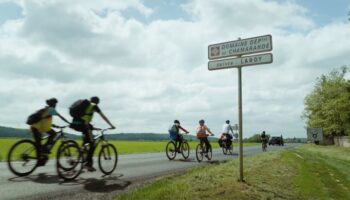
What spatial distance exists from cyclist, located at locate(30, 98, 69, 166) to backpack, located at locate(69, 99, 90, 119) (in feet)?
0.90

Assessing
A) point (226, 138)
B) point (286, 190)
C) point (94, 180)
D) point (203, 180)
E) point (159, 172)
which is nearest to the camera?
point (286, 190)

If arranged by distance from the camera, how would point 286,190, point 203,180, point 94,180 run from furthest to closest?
point 94,180 → point 203,180 → point 286,190

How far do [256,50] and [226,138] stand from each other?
16.5 metres

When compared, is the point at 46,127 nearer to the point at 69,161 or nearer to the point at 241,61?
the point at 69,161

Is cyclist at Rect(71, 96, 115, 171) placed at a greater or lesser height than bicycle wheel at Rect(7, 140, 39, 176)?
greater

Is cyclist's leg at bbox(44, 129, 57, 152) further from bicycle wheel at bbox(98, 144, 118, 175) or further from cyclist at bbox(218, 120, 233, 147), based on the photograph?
cyclist at bbox(218, 120, 233, 147)

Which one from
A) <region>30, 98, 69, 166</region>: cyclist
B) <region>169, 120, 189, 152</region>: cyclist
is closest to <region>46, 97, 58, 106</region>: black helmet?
<region>30, 98, 69, 166</region>: cyclist

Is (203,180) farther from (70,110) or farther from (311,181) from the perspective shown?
(70,110)

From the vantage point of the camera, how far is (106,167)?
11.4 metres

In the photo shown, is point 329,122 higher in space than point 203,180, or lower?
higher

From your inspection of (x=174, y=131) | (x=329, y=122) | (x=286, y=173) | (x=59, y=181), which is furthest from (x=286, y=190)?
(x=329, y=122)

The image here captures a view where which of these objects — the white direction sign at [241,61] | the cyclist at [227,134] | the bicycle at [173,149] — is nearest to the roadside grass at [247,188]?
the white direction sign at [241,61]

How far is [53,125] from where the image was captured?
10711 mm

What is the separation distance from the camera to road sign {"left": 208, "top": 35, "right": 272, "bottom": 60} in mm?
9711
